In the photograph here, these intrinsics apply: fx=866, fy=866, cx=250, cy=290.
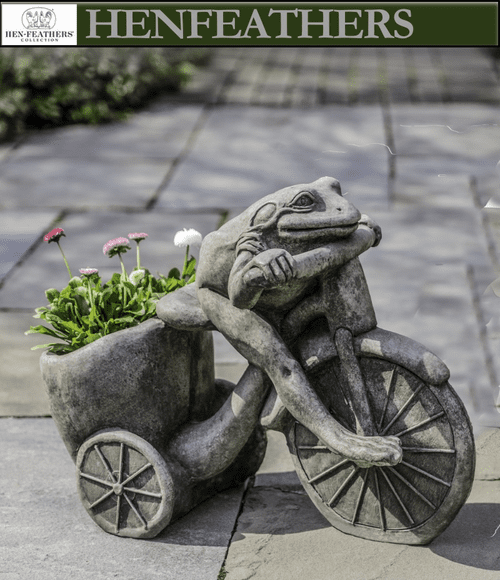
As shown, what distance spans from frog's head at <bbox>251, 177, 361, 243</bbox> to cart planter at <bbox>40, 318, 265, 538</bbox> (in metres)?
0.60

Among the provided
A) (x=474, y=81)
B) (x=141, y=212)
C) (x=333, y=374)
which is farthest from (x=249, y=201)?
(x=474, y=81)

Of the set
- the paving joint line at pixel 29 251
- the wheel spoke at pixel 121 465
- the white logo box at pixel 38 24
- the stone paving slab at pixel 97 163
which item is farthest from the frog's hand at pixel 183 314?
the stone paving slab at pixel 97 163

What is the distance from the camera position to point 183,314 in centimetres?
312

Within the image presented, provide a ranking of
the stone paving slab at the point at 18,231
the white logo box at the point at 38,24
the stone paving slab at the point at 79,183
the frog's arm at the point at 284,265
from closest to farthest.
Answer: the frog's arm at the point at 284,265, the white logo box at the point at 38,24, the stone paving slab at the point at 18,231, the stone paving slab at the point at 79,183

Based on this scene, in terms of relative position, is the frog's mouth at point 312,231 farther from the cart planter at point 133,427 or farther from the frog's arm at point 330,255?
the cart planter at point 133,427

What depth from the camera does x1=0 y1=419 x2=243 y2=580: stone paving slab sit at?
2.99 metres

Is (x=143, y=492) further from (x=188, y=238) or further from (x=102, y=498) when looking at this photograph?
(x=188, y=238)

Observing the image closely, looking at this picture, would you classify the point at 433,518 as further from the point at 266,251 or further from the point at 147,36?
the point at 147,36

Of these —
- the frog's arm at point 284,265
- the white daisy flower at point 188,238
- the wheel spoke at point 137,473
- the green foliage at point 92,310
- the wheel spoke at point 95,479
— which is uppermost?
the frog's arm at point 284,265

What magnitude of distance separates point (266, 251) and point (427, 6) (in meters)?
3.87

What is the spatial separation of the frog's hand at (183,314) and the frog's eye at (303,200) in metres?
0.53

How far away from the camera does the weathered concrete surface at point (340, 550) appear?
116 inches

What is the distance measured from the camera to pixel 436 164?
7.59 metres

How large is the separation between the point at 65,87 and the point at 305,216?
7010mm
